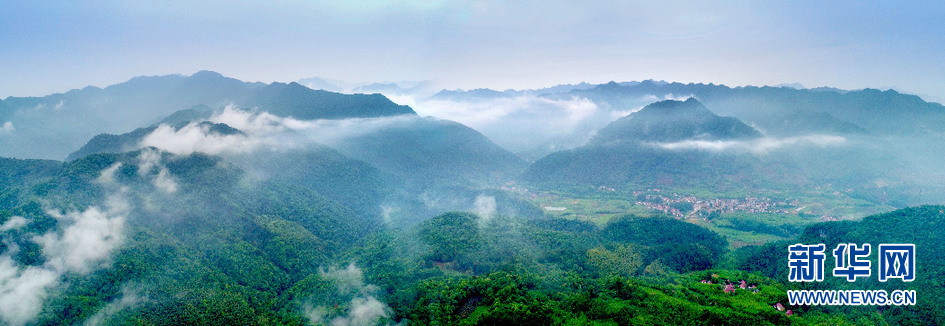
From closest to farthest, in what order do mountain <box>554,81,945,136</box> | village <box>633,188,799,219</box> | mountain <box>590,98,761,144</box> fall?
village <box>633,188,799,219</box>
mountain <box>590,98,761,144</box>
mountain <box>554,81,945,136</box>

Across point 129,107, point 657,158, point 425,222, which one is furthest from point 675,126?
point 129,107

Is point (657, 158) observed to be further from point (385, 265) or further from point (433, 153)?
point (385, 265)

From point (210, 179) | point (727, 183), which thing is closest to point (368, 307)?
point (210, 179)

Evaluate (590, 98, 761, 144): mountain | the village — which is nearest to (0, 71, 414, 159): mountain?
(590, 98, 761, 144): mountain

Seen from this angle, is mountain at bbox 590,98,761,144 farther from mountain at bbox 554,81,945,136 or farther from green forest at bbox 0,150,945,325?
green forest at bbox 0,150,945,325

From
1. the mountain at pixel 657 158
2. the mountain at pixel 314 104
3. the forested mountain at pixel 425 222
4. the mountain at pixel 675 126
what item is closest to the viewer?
the forested mountain at pixel 425 222

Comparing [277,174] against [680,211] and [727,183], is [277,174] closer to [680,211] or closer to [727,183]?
[680,211]

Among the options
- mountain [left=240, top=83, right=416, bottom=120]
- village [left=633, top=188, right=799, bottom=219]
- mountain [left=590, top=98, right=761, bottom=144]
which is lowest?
village [left=633, top=188, right=799, bottom=219]

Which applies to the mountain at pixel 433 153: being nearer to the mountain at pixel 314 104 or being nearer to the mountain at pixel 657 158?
the mountain at pixel 314 104

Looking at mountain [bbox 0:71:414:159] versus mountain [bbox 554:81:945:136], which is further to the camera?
mountain [bbox 554:81:945:136]

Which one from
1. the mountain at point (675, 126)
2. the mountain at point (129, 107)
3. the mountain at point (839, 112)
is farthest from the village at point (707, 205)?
the mountain at point (129, 107)

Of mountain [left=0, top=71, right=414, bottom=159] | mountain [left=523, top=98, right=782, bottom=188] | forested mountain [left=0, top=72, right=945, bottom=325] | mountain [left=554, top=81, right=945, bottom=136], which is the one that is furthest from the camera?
mountain [left=554, top=81, right=945, bottom=136]
